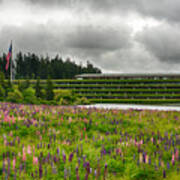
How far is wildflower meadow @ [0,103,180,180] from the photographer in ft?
14.0

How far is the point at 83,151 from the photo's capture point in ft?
17.8

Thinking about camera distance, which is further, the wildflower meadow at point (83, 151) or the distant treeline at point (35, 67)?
the distant treeline at point (35, 67)

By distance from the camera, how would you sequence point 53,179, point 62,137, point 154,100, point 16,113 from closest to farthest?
point 53,179 < point 62,137 < point 16,113 < point 154,100

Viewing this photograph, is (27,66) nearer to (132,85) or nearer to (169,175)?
(132,85)

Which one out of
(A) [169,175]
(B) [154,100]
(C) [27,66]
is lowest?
(B) [154,100]

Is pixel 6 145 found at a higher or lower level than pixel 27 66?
lower

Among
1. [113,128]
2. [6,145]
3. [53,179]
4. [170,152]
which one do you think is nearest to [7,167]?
[53,179]

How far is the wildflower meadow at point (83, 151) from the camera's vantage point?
14.0ft

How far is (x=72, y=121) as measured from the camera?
8.20 m

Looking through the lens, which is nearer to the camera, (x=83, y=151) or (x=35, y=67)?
(x=83, y=151)

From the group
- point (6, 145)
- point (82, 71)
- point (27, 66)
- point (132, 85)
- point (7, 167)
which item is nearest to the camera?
point (7, 167)

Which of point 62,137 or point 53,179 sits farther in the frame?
point 62,137

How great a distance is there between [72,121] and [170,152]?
369cm

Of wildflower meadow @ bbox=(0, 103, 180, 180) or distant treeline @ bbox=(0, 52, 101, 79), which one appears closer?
wildflower meadow @ bbox=(0, 103, 180, 180)
